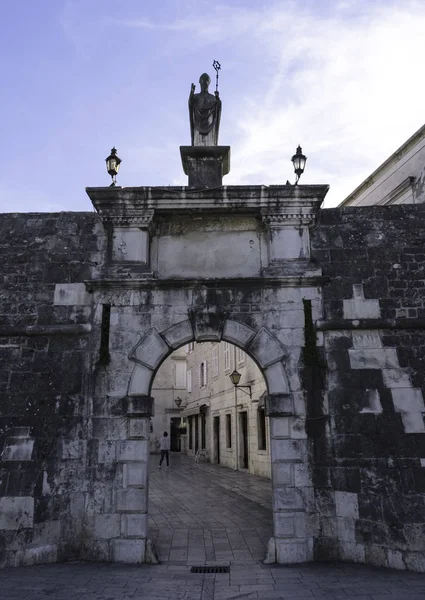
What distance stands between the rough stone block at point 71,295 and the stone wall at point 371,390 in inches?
122

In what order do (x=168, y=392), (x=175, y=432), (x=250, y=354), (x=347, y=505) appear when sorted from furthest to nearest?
(x=168, y=392)
(x=175, y=432)
(x=250, y=354)
(x=347, y=505)

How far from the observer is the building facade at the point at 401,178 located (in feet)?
41.0

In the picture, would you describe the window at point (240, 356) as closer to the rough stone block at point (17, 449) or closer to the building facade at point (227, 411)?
the building facade at point (227, 411)

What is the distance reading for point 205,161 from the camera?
7.37m

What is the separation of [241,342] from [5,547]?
3.69 meters

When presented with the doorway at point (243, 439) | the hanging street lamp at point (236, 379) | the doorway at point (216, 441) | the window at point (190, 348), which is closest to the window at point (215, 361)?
the doorway at point (216, 441)

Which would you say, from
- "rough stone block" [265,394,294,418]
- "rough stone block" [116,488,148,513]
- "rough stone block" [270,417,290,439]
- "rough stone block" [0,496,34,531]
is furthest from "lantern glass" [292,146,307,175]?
"rough stone block" [0,496,34,531]

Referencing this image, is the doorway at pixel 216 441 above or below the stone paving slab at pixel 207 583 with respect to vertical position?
above

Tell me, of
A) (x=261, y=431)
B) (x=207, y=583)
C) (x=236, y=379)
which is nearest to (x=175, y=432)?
(x=261, y=431)

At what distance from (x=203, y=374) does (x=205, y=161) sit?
57.8ft

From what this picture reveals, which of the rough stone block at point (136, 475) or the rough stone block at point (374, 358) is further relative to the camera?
the rough stone block at point (374, 358)

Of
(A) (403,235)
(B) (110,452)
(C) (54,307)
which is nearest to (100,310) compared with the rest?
(C) (54,307)

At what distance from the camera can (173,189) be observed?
6.69 meters

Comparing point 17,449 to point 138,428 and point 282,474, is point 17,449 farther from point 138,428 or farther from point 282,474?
point 282,474
